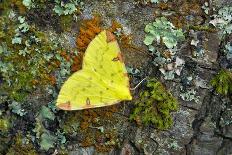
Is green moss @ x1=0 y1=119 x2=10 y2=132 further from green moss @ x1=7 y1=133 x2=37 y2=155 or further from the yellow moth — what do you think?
the yellow moth

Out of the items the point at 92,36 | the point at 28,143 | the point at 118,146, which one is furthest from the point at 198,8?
the point at 28,143

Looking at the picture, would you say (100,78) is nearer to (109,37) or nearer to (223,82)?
(109,37)

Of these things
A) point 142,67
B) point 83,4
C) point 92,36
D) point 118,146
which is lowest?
point 118,146

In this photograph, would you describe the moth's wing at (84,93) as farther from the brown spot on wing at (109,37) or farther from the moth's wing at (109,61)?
the brown spot on wing at (109,37)

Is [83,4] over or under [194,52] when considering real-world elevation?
over

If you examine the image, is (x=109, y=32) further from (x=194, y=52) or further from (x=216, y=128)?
(x=216, y=128)

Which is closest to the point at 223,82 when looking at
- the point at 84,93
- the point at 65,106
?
the point at 84,93

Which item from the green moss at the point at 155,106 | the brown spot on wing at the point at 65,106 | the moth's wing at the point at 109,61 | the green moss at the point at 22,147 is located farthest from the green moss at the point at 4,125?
the green moss at the point at 155,106
